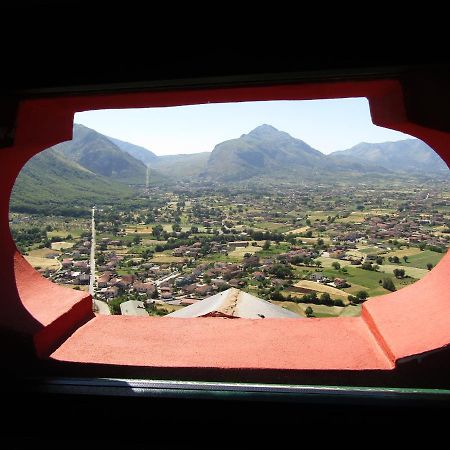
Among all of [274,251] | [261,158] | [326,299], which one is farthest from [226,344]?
[261,158]

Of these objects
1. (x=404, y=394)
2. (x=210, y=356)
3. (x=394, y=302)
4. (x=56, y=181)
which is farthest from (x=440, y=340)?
(x=56, y=181)

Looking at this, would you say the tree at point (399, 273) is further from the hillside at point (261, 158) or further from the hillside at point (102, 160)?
the hillside at point (102, 160)

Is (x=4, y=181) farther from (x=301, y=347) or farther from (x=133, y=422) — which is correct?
(x=301, y=347)

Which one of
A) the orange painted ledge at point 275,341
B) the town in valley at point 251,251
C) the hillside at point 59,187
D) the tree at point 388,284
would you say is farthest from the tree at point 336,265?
the hillside at point 59,187

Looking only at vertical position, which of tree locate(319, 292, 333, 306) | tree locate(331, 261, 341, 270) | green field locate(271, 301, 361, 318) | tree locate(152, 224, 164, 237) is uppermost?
tree locate(152, 224, 164, 237)

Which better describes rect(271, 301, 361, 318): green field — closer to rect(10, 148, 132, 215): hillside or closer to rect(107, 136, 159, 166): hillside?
rect(10, 148, 132, 215): hillside

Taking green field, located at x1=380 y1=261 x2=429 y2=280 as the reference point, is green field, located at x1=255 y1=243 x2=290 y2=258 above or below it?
above

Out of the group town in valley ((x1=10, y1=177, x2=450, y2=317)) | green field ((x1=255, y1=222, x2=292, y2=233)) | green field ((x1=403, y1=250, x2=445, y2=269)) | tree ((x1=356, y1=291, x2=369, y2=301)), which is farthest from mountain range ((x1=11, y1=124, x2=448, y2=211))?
tree ((x1=356, y1=291, x2=369, y2=301))
